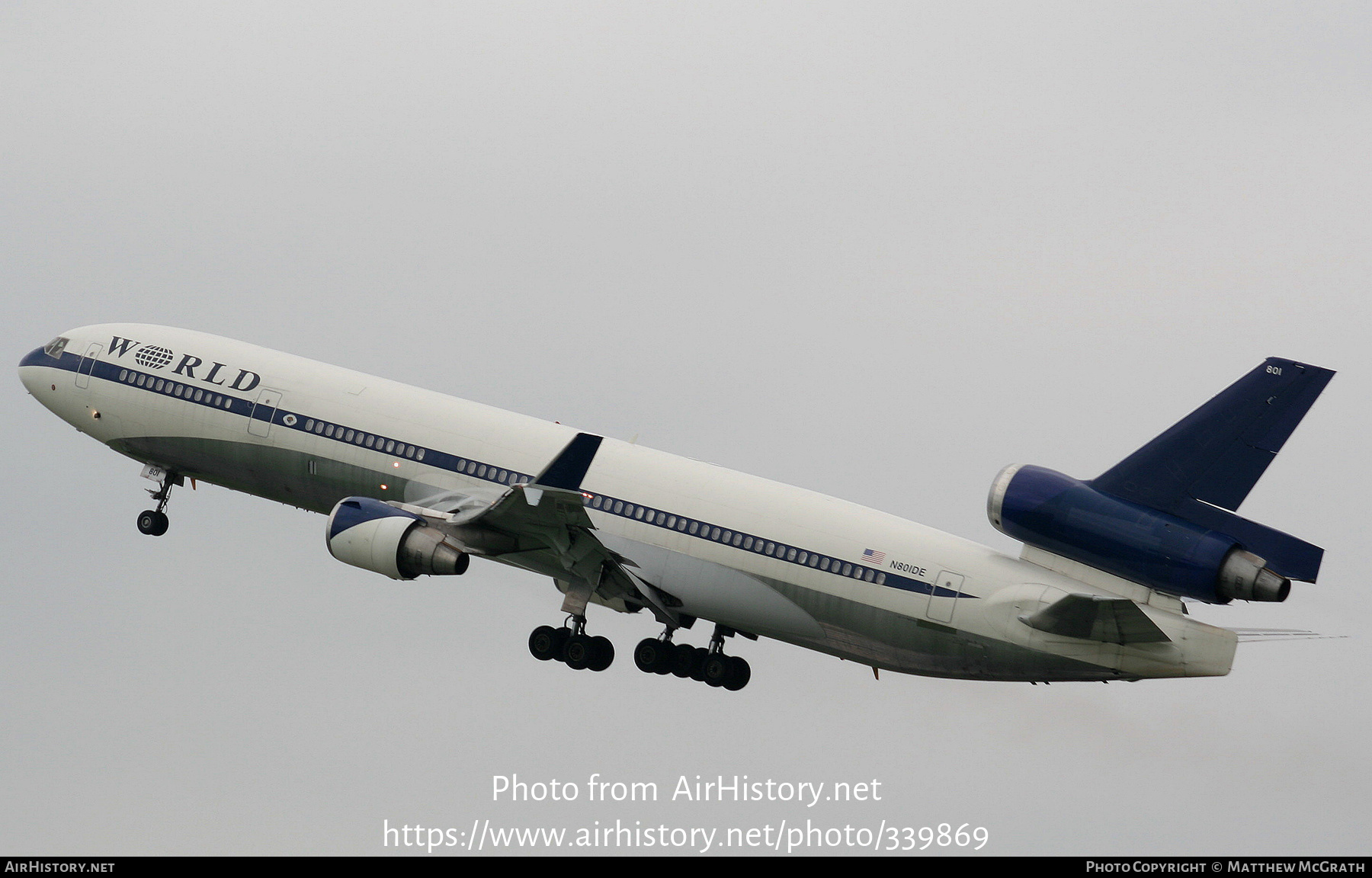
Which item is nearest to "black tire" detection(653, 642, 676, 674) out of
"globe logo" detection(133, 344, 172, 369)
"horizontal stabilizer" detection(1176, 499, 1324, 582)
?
"horizontal stabilizer" detection(1176, 499, 1324, 582)

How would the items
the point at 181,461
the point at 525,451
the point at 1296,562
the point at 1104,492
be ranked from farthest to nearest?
the point at 181,461 → the point at 525,451 → the point at 1104,492 → the point at 1296,562

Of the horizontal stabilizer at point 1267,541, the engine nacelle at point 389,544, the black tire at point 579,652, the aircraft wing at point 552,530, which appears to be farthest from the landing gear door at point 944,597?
the engine nacelle at point 389,544

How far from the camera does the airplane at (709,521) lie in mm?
32750

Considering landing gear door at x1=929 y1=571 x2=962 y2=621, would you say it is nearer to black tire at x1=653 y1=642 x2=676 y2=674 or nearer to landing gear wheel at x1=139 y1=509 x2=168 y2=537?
black tire at x1=653 y1=642 x2=676 y2=674

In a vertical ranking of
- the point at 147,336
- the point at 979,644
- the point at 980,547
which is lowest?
the point at 979,644

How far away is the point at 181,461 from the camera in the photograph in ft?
139

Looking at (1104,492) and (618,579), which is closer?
(1104,492)

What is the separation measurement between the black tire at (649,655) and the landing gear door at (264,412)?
10.9 m

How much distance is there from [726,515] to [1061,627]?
8.05m

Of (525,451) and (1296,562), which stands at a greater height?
(525,451)

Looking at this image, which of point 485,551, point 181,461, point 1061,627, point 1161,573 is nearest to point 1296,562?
point 1161,573

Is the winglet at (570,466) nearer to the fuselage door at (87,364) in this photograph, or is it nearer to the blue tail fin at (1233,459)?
the blue tail fin at (1233,459)

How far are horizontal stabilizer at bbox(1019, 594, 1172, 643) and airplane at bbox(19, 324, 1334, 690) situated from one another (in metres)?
0.06

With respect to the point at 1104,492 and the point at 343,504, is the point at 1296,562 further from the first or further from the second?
the point at 343,504
